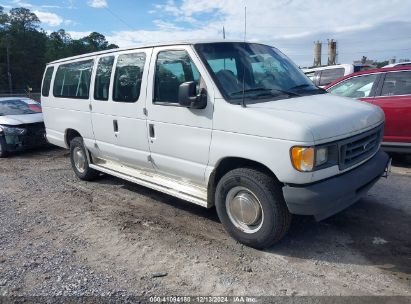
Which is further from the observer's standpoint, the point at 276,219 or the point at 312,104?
the point at 312,104

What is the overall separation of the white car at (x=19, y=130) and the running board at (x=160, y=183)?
424cm

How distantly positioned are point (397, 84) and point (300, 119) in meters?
4.35

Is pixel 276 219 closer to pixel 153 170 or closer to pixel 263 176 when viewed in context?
pixel 263 176

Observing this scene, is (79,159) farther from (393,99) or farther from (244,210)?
(393,99)

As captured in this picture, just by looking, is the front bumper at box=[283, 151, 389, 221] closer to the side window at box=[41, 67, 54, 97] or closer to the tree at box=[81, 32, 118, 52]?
the side window at box=[41, 67, 54, 97]

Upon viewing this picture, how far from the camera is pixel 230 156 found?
12.4 feet

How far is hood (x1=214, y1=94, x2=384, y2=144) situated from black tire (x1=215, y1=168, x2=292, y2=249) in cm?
46

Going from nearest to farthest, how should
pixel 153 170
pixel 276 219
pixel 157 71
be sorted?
pixel 276 219 < pixel 157 71 < pixel 153 170

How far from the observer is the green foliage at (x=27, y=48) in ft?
215

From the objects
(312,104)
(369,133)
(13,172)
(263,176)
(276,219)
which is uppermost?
(312,104)

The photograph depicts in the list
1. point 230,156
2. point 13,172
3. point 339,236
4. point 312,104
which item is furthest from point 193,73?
point 13,172

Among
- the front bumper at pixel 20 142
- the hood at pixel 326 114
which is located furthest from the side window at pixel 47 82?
the hood at pixel 326 114

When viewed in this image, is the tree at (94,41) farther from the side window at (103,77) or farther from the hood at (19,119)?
the side window at (103,77)

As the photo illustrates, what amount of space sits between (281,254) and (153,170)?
210cm
